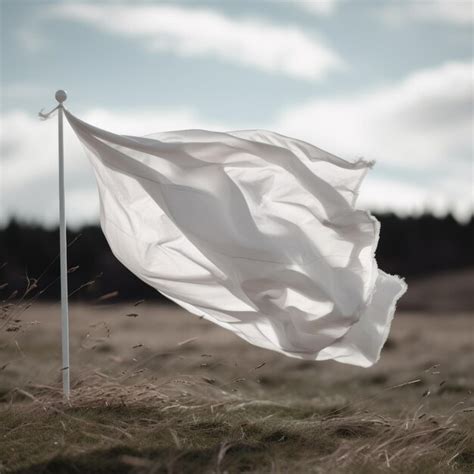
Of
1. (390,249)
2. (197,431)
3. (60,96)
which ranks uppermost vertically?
(60,96)

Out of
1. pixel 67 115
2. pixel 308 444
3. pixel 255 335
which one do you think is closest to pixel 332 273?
pixel 255 335

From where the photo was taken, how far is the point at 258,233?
5387mm

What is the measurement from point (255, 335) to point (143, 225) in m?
1.21

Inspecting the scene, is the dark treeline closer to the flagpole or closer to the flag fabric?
the flagpole

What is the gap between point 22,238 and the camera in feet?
113

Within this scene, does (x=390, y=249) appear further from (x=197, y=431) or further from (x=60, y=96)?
(x=197, y=431)

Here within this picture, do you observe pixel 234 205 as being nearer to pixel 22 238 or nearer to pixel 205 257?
pixel 205 257

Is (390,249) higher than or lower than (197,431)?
lower

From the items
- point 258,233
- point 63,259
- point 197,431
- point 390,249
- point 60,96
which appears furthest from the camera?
point 390,249

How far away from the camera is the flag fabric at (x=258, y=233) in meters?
5.34

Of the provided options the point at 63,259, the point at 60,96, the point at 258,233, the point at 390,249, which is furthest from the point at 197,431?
the point at 390,249

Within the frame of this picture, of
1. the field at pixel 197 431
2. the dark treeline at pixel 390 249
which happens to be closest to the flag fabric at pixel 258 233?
the field at pixel 197 431

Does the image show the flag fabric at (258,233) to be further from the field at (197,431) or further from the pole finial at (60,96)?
the field at (197,431)

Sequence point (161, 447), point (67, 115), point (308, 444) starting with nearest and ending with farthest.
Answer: point (161, 447)
point (308, 444)
point (67, 115)
